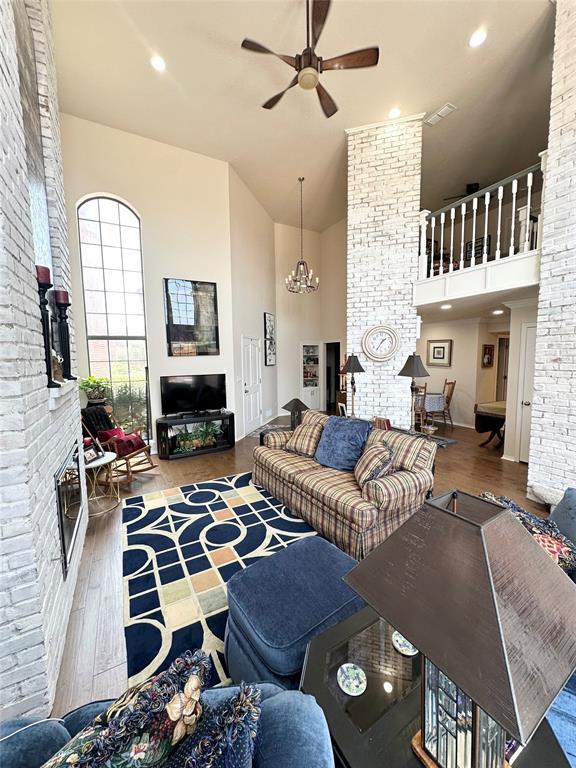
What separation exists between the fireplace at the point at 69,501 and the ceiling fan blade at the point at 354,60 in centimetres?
406

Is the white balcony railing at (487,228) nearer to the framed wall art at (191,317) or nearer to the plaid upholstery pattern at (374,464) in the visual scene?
the plaid upholstery pattern at (374,464)

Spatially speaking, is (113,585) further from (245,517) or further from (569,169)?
(569,169)

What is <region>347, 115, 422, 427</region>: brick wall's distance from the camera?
455 centimetres

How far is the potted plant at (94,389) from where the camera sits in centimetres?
447

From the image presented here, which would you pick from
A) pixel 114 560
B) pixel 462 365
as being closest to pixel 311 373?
pixel 462 365

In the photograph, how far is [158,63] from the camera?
11.6 ft

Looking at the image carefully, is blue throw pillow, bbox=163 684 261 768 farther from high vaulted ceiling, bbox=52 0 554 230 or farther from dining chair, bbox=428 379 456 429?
dining chair, bbox=428 379 456 429

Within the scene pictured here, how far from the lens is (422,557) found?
2.30 ft

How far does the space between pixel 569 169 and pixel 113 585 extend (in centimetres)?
528

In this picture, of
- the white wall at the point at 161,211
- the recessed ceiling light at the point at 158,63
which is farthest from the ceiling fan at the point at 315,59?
the white wall at the point at 161,211

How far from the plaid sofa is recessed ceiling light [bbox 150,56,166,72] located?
15.5 ft

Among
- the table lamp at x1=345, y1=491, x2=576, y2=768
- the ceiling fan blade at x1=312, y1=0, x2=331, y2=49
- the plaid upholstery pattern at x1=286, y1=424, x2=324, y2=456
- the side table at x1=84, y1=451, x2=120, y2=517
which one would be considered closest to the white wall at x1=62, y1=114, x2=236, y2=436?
the side table at x1=84, y1=451, x2=120, y2=517

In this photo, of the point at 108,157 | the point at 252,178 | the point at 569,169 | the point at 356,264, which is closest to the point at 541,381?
the point at 569,169

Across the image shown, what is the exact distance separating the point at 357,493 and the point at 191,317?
4196 millimetres
